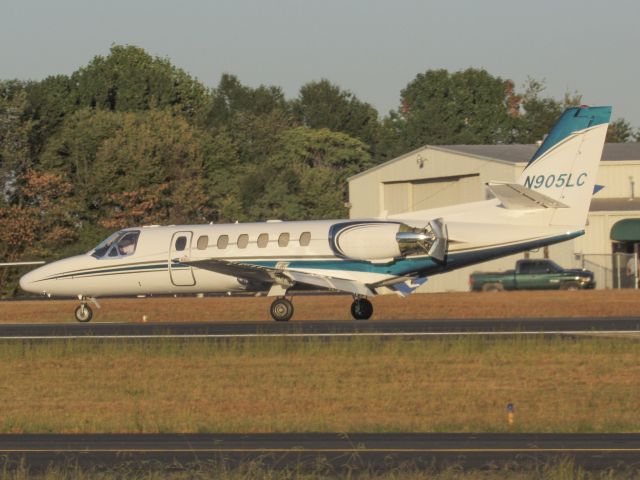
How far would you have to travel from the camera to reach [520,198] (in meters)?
32.3

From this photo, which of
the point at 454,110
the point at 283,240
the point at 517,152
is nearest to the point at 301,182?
the point at 517,152

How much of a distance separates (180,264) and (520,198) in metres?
9.53

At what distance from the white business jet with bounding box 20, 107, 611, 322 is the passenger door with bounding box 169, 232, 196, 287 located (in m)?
0.03

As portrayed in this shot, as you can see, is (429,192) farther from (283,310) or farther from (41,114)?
(283,310)

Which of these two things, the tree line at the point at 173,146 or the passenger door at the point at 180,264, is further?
the tree line at the point at 173,146

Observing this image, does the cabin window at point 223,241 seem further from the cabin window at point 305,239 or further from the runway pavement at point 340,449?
the runway pavement at point 340,449

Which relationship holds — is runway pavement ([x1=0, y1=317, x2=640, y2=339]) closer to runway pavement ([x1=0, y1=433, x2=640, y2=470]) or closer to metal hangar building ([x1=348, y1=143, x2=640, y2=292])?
runway pavement ([x1=0, y1=433, x2=640, y2=470])

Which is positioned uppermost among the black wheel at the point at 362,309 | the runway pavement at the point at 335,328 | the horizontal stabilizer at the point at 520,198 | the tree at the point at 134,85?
the tree at the point at 134,85

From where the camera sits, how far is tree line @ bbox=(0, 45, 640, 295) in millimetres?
75188

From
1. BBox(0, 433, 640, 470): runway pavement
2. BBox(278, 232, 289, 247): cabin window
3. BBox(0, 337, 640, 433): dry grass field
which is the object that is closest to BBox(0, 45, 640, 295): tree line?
BBox(278, 232, 289, 247): cabin window

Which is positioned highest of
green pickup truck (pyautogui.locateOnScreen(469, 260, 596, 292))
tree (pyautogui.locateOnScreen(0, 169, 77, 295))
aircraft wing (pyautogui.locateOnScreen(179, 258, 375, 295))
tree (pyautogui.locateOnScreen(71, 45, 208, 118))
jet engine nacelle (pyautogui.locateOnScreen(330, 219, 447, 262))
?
tree (pyautogui.locateOnScreen(71, 45, 208, 118))

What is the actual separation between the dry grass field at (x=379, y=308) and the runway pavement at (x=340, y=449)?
22477 millimetres

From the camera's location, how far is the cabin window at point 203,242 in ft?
115

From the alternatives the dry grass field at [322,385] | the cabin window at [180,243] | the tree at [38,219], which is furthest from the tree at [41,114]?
the dry grass field at [322,385]
